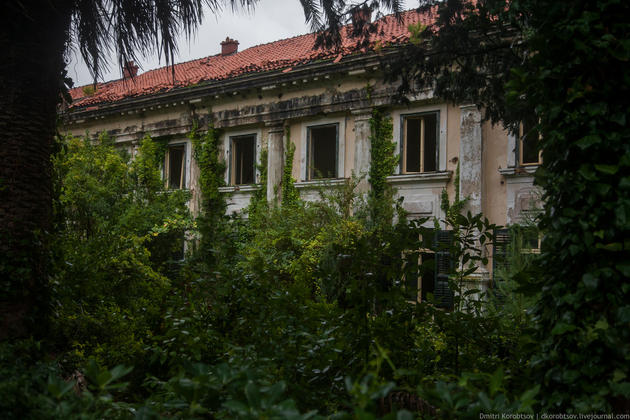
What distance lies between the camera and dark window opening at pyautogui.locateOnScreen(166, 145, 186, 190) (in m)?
19.4

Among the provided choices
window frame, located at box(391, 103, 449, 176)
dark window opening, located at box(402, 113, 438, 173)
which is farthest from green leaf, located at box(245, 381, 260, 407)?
dark window opening, located at box(402, 113, 438, 173)

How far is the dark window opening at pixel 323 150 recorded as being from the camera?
1603 cm

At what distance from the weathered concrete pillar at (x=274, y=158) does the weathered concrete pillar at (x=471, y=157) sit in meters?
6.22

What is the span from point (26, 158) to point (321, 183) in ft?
37.9

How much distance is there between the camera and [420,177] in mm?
13711

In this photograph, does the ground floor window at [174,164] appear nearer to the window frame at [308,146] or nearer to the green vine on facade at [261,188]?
the green vine on facade at [261,188]

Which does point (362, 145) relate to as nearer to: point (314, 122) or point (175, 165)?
point (314, 122)

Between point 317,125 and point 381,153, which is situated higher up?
point 317,125

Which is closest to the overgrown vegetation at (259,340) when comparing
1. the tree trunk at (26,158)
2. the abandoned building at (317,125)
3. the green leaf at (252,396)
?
the green leaf at (252,396)

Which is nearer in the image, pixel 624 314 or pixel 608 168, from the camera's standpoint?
pixel 624 314

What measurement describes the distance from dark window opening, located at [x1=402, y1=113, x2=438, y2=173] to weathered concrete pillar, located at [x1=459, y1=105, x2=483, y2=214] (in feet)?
2.92

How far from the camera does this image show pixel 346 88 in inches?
595

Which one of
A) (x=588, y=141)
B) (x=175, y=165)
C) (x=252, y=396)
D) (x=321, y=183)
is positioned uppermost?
(x=175, y=165)

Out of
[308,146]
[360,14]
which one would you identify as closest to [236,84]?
[308,146]
